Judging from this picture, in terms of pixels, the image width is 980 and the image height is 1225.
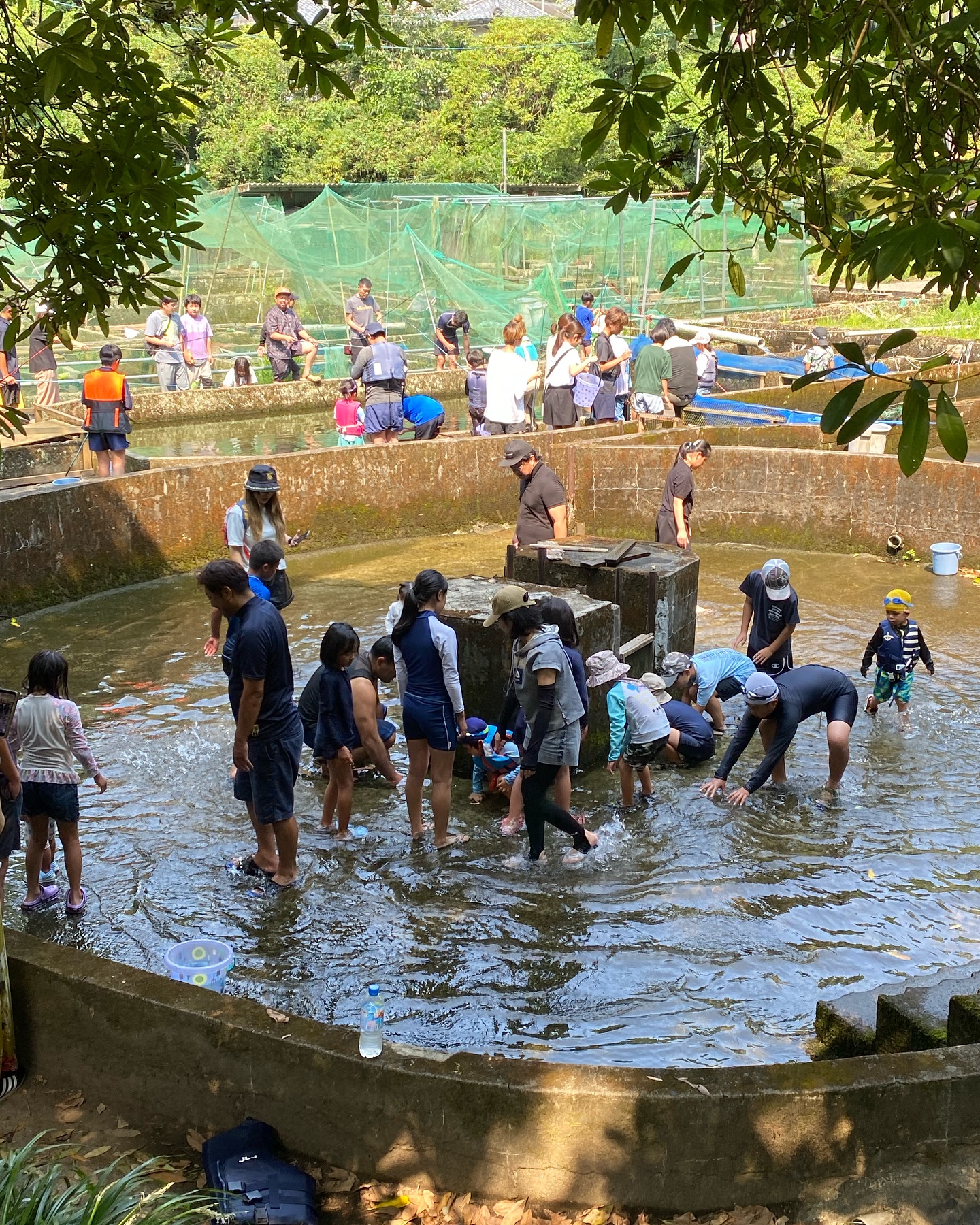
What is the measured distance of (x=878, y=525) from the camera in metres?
13.5

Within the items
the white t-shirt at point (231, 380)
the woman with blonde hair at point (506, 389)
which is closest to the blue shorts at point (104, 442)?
the woman with blonde hair at point (506, 389)

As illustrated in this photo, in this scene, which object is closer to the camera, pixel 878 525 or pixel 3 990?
pixel 3 990

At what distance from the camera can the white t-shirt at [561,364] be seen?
14.7m

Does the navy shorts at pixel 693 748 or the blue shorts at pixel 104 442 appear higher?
the blue shorts at pixel 104 442

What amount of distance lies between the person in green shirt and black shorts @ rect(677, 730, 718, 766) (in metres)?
8.16

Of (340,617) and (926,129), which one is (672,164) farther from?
Result: (340,617)

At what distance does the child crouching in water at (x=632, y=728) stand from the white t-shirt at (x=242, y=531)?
2.54 metres

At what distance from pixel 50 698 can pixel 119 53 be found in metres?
3.01

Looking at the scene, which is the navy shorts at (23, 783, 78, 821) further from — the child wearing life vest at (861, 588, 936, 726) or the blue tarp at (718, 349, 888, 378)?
the blue tarp at (718, 349, 888, 378)

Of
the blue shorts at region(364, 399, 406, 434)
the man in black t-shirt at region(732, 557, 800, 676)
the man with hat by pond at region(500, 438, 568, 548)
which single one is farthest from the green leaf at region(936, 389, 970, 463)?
the blue shorts at region(364, 399, 406, 434)

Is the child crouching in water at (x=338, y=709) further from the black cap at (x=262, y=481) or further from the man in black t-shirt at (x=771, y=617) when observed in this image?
the man in black t-shirt at (x=771, y=617)

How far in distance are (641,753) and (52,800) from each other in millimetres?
3362

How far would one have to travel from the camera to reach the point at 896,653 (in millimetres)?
8820

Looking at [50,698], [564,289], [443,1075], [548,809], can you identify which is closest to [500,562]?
[548,809]
